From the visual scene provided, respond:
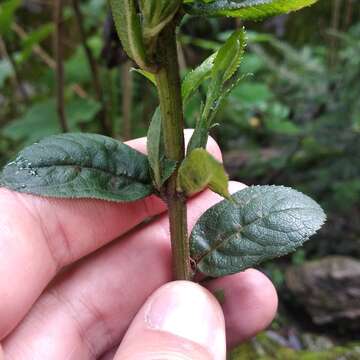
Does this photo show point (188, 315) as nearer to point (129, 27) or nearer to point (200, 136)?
point (200, 136)

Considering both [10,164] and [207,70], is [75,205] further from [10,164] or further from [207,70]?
[207,70]

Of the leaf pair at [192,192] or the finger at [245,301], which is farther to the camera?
the finger at [245,301]

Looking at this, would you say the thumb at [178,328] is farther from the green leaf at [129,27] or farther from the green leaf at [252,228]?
the green leaf at [129,27]

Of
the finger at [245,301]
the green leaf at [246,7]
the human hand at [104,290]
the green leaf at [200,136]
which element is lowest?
the finger at [245,301]

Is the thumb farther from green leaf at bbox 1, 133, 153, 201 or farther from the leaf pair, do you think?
green leaf at bbox 1, 133, 153, 201

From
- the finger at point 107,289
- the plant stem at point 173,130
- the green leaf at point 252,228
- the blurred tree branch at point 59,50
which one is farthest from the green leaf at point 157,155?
the blurred tree branch at point 59,50

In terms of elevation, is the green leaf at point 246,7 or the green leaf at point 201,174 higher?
the green leaf at point 246,7

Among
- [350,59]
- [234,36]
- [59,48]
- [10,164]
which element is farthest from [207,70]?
[350,59]
